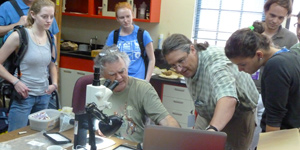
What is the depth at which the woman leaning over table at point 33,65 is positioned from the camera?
7.48 ft

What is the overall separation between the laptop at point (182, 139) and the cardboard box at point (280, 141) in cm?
19

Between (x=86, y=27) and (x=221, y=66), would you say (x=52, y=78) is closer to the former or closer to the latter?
(x=221, y=66)

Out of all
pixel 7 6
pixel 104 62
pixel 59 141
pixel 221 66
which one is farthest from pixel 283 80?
pixel 7 6

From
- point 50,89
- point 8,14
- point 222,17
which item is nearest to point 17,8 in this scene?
point 8,14

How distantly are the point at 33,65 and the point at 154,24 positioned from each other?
222 centimetres

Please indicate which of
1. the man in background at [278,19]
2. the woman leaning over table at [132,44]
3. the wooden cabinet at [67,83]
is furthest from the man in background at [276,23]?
the wooden cabinet at [67,83]

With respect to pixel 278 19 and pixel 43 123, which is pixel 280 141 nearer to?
pixel 43 123

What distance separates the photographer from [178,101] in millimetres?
3699

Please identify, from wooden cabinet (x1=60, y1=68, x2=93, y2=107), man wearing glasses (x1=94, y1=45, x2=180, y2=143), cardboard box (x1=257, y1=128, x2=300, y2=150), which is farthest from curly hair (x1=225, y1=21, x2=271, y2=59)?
wooden cabinet (x1=60, y1=68, x2=93, y2=107)

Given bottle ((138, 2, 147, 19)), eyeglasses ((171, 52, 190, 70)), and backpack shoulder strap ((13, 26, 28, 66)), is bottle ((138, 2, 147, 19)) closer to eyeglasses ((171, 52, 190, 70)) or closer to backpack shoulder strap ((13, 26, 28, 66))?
backpack shoulder strap ((13, 26, 28, 66))

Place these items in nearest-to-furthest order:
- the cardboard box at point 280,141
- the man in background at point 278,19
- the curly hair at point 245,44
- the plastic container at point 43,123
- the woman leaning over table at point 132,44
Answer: the cardboard box at point 280,141 < the curly hair at point 245,44 < the plastic container at point 43,123 < the man in background at point 278,19 < the woman leaning over table at point 132,44

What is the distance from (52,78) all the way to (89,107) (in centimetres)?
142

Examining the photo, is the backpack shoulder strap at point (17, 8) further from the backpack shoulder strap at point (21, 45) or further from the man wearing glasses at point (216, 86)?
the man wearing glasses at point (216, 86)

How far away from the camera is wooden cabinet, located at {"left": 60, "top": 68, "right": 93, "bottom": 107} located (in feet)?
14.3
